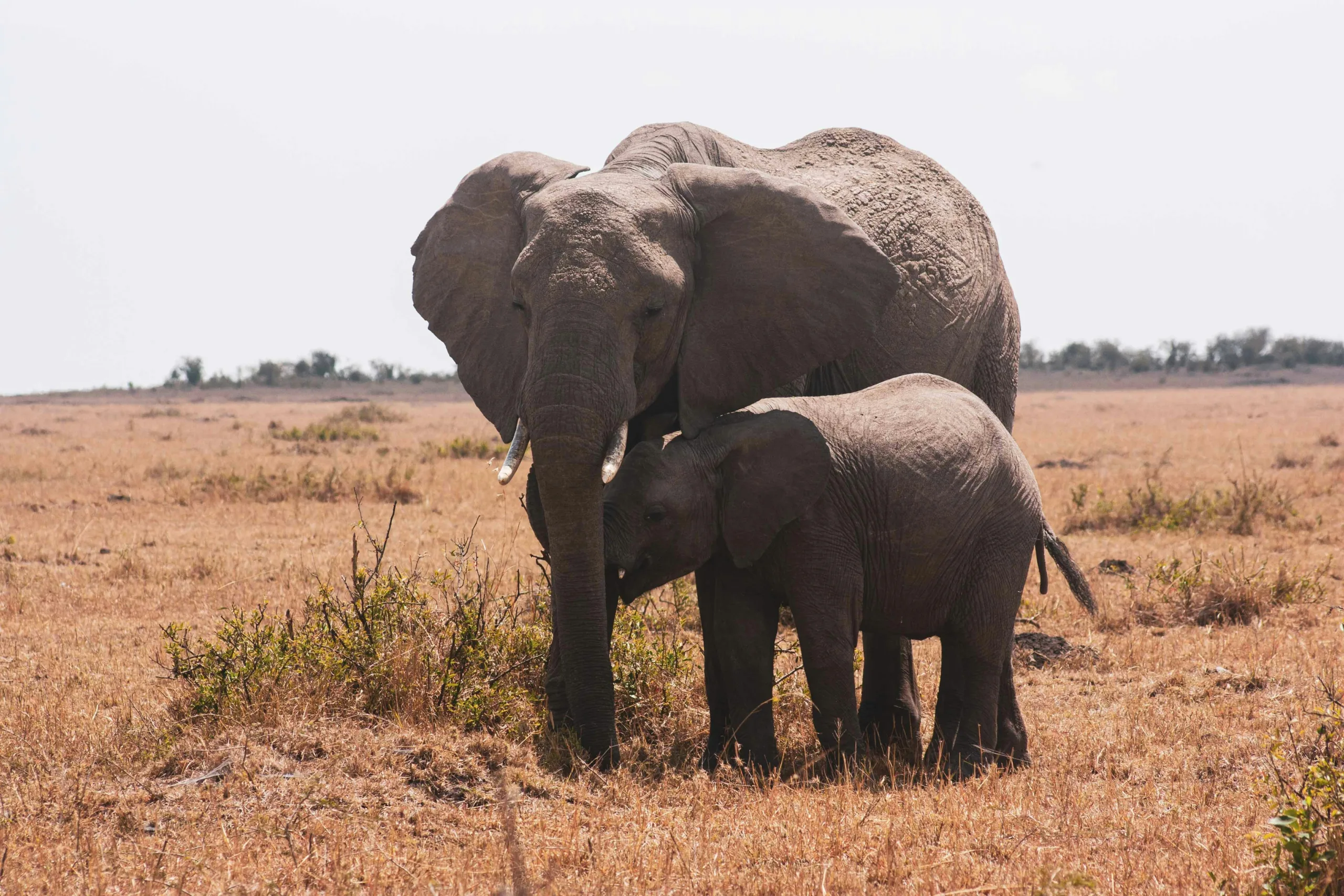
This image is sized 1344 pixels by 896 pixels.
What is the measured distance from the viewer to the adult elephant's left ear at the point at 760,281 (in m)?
5.86

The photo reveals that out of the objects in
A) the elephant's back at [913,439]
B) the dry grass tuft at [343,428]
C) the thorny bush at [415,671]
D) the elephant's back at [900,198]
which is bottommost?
the thorny bush at [415,671]

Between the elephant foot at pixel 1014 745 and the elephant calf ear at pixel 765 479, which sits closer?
the elephant calf ear at pixel 765 479

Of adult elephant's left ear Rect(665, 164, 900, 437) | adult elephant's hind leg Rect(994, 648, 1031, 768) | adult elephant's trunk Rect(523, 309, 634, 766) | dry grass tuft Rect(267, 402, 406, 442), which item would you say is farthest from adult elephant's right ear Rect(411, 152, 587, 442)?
dry grass tuft Rect(267, 402, 406, 442)

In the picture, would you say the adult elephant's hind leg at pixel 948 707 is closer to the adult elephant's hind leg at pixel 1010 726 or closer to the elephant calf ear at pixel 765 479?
the adult elephant's hind leg at pixel 1010 726

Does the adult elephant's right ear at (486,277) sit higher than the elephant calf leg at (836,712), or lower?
higher

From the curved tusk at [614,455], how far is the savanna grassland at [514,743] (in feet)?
3.91

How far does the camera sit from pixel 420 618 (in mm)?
6637

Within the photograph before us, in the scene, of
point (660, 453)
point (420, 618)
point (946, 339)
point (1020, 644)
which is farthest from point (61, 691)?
point (1020, 644)

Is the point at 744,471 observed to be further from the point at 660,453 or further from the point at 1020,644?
the point at 1020,644

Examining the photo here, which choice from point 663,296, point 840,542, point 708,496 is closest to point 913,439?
point 840,542

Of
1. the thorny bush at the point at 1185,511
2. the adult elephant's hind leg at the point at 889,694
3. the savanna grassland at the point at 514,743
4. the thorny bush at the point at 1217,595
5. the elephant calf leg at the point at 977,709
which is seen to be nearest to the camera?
the savanna grassland at the point at 514,743

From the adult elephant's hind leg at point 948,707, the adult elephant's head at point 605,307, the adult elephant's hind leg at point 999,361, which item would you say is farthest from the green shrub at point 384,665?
the adult elephant's hind leg at point 999,361

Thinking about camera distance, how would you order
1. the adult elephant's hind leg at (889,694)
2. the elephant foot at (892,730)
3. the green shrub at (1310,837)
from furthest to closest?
the adult elephant's hind leg at (889,694), the elephant foot at (892,730), the green shrub at (1310,837)

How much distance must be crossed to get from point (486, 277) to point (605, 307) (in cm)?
134
